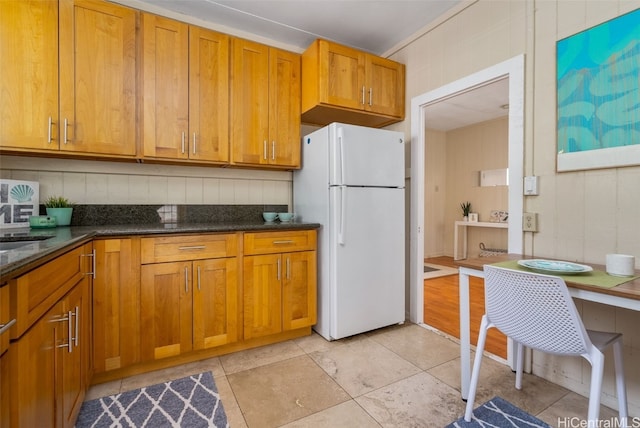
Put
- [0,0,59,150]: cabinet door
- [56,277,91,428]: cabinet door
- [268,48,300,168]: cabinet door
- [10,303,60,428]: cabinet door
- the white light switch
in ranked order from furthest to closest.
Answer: [268,48,300,168]: cabinet door, the white light switch, [0,0,59,150]: cabinet door, [56,277,91,428]: cabinet door, [10,303,60,428]: cabinet door

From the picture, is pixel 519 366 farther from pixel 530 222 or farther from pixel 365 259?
pixel 365 259

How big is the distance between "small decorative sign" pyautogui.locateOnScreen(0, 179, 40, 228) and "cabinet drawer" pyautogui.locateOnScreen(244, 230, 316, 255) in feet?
4.49

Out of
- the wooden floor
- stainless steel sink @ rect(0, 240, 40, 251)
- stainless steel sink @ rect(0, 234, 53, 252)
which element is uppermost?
stainless steel sink @ rect(0, 234, 53, 252)

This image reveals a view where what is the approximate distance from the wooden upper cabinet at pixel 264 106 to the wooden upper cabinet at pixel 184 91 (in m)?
0.09

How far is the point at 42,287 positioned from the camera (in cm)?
104

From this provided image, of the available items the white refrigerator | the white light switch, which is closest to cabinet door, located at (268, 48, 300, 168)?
the white refrigerator

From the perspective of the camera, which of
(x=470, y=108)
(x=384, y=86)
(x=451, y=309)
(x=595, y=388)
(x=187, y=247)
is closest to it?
(x=595, y=388)

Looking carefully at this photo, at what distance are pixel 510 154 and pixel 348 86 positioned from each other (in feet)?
4.42

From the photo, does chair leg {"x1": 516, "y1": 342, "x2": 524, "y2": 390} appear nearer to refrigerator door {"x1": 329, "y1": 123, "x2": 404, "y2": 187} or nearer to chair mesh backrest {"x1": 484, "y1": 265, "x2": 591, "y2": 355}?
chair mesh backrest {"x1": 484, "y1": 265, "x2": 591, "y2": 355}

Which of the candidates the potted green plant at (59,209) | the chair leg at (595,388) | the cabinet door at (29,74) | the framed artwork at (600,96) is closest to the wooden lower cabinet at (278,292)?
the potted green plant at (59,209)

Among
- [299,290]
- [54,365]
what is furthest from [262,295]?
[54,365]

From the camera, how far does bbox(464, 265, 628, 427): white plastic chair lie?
3.81 feet

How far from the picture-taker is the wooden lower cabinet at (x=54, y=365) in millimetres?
859

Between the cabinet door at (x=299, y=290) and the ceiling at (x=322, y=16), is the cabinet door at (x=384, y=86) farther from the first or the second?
the cabinet door at (x=299, y=290)
